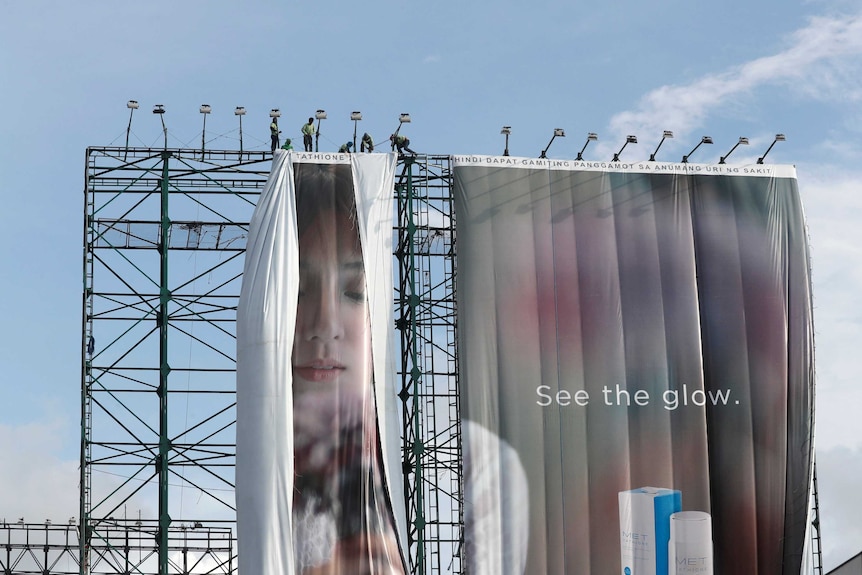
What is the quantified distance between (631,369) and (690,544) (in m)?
5.16

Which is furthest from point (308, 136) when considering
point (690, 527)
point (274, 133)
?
point (690, 527)

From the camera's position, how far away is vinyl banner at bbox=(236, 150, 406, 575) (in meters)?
43.5

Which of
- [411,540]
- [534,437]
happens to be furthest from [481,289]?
[411,540]

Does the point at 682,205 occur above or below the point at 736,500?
above

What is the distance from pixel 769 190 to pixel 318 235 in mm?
13560

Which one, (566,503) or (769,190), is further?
(769,190)

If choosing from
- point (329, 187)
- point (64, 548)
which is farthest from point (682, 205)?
point (64, 548)

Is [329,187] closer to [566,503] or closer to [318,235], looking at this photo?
[318,235]

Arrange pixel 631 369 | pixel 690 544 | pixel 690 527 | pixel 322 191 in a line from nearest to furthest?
pixel 690 544
pixel 690 527
pixel 631 369
pixel 322 191

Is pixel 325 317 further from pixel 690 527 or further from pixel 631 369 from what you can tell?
pixel 690 527

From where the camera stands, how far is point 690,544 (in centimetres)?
4484

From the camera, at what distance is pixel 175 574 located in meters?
47.6

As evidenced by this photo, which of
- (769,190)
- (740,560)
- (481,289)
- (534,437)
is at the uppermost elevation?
(769,190)

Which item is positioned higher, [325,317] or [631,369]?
[325,317]
